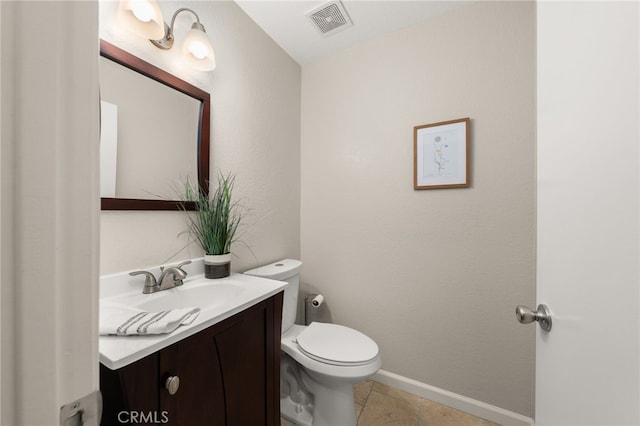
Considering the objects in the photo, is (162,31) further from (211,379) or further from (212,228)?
(211,379)

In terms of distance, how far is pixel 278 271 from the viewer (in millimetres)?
1391

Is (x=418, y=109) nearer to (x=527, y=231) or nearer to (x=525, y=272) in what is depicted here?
(x=527, y=231)

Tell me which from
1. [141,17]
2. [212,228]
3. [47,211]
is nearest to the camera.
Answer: [47,211]

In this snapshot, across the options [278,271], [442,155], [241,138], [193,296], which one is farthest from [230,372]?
[442,155]

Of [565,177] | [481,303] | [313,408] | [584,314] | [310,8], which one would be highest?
[310,8]

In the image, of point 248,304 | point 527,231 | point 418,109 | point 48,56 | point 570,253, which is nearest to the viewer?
point 48,56

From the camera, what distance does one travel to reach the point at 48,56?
242 mm

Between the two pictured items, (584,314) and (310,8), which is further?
(310,8)

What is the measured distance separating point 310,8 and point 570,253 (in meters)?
1.68

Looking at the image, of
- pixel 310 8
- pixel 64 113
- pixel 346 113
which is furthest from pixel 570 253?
pixel 310 8

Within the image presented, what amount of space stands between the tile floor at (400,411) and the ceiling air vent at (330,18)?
2.35m

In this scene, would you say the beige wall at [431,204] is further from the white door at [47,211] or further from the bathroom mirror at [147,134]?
the white door at [47,211]

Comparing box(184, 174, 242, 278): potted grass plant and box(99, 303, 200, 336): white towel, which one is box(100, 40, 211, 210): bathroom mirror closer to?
box(184, 174, 242, 278): potted grass plant

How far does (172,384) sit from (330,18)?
190cm
